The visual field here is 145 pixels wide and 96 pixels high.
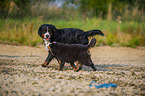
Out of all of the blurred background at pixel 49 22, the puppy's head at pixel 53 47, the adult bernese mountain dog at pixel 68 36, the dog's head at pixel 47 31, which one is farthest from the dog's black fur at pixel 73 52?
the blurred background at pixel 49 22

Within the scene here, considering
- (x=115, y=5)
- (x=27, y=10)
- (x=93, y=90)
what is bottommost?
(x=93, y=90)

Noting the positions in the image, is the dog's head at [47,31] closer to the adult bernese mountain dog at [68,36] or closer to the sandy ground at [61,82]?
the adult bernese mountain dog at [68,36]

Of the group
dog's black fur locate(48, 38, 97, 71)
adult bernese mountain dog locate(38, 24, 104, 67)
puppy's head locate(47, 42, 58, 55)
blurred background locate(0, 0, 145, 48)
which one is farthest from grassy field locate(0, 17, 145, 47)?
dog's black fur locate(48, 38, 97, 71)

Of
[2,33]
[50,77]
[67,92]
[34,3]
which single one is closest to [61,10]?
[34,3]

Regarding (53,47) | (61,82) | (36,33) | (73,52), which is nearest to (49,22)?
(36,33)

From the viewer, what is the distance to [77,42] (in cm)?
611

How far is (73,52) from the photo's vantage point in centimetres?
546

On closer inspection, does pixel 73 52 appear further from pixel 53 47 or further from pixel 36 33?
pixel 36 33

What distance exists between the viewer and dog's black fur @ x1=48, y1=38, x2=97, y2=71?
5.39m

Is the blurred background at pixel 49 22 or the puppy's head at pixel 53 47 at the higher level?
the blurred background at pixel 49 22

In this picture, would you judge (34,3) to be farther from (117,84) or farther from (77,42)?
(117,84)

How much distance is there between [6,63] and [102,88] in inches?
133

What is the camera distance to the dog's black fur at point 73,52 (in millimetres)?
5395

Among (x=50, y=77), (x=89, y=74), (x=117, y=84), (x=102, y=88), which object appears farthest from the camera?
(x=89, y=74)
